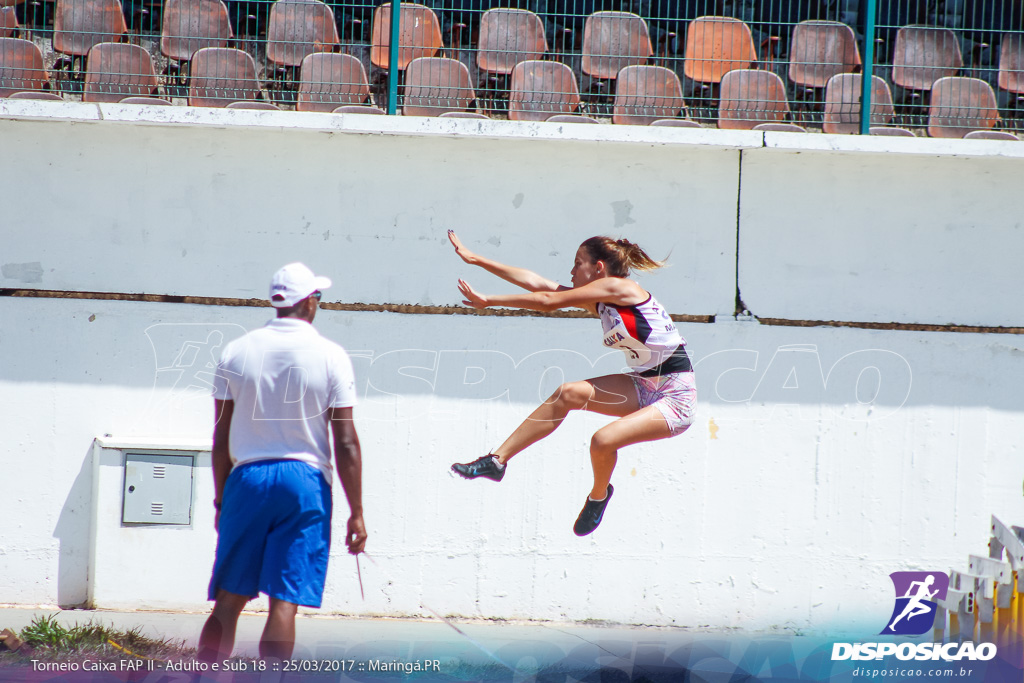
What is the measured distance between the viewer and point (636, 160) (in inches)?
249

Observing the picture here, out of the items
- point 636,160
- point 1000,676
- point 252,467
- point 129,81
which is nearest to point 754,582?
point 1000,676

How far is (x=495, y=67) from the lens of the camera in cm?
780

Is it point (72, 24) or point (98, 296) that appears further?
point (72, 24)

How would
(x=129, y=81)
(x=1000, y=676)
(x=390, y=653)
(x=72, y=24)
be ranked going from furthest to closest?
(x=72, y=24) < (x=129, y=81) < (x=390, y=653) < (x=1000, y=676)

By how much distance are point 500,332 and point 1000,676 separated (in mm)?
3670

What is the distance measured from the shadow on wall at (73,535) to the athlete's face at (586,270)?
3856 mm

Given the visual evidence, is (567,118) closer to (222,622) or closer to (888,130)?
(888,130)

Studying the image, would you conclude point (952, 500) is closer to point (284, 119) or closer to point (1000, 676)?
point (1000, 676)

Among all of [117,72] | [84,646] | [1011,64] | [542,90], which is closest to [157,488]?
[84,646]

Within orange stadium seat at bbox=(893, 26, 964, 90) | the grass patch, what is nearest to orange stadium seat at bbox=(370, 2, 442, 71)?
orange stadium seat at bbox=(893, 26, 964, 90)

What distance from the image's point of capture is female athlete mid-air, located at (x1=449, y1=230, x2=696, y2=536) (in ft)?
15.2

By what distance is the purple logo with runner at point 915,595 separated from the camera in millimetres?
6316

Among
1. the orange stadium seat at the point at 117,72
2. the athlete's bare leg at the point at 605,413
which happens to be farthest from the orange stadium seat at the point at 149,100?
the athlete's bare leg at the point at 605,413

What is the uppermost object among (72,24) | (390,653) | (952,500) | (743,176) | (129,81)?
(72,24)
